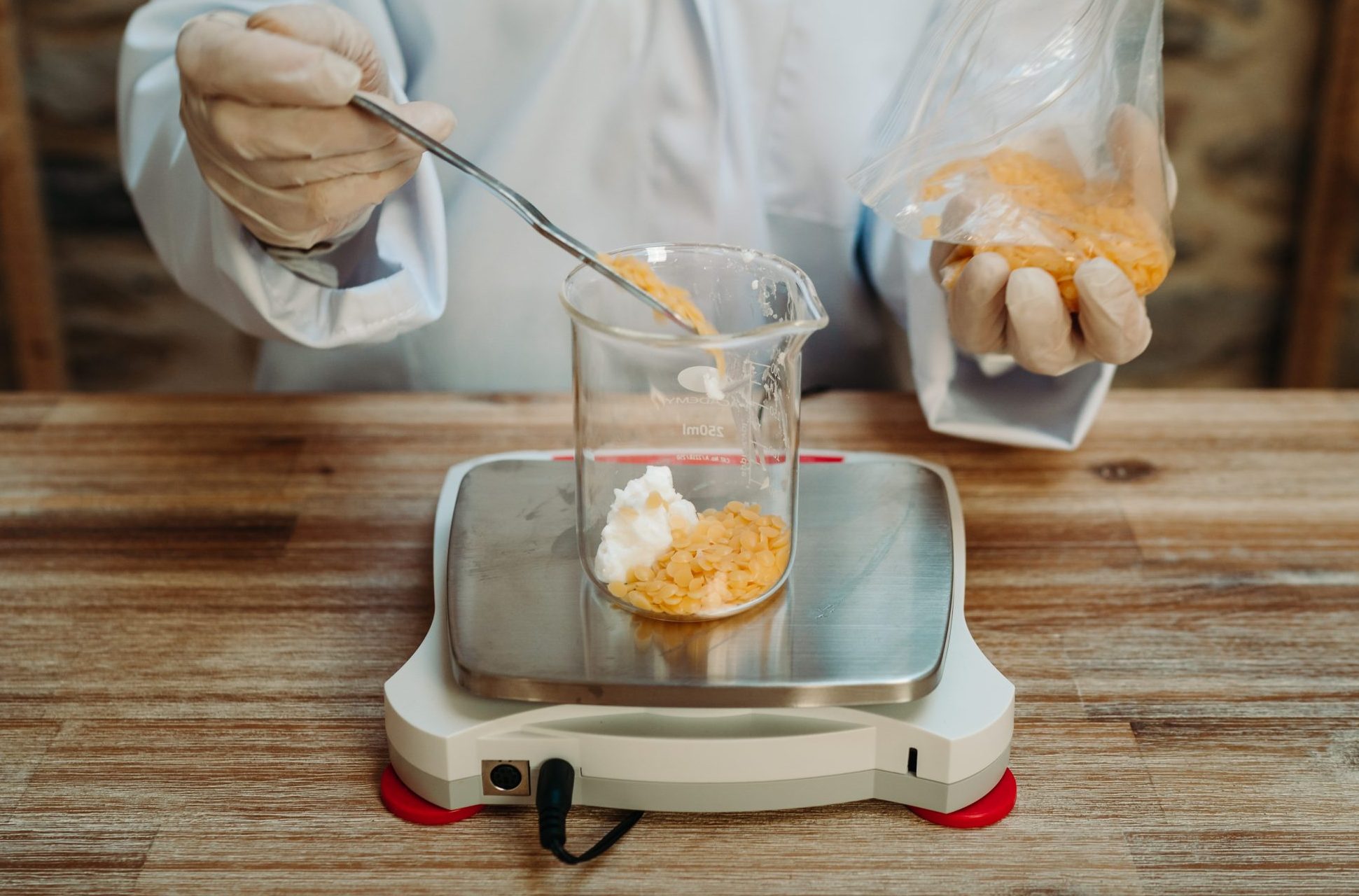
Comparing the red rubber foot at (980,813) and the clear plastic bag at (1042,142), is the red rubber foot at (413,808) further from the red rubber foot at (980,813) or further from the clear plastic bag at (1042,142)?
the clear plastic bag at (1042,142)

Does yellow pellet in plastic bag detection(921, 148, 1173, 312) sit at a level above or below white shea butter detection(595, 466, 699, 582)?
above

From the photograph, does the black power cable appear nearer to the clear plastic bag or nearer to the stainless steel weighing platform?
the stainless steel weighing platform

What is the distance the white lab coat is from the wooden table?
0.38 ft

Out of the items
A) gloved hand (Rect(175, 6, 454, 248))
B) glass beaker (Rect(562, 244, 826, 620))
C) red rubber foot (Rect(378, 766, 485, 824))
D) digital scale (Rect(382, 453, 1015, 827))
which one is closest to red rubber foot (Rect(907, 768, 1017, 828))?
digital scale (Rect(382, 453, 1015, 827))

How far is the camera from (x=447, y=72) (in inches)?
46.0

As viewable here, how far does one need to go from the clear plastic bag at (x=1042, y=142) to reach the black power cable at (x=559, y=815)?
494 millimetres

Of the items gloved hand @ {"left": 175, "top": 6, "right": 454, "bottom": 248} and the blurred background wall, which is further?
the blurred background wall

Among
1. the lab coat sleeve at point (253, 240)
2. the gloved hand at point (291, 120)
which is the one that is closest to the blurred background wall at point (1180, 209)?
the lab coat sleeve at point (253, 240)

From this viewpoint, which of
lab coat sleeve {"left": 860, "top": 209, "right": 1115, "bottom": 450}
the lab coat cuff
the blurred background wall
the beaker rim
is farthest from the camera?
the blurred background wall

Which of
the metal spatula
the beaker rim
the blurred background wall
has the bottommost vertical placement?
the blurred background wall

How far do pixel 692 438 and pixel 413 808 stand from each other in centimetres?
29

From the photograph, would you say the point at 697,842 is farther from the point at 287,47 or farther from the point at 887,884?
the point at 287,47

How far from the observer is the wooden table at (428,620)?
0.66 metres

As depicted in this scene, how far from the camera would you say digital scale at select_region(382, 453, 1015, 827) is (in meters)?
0.66
